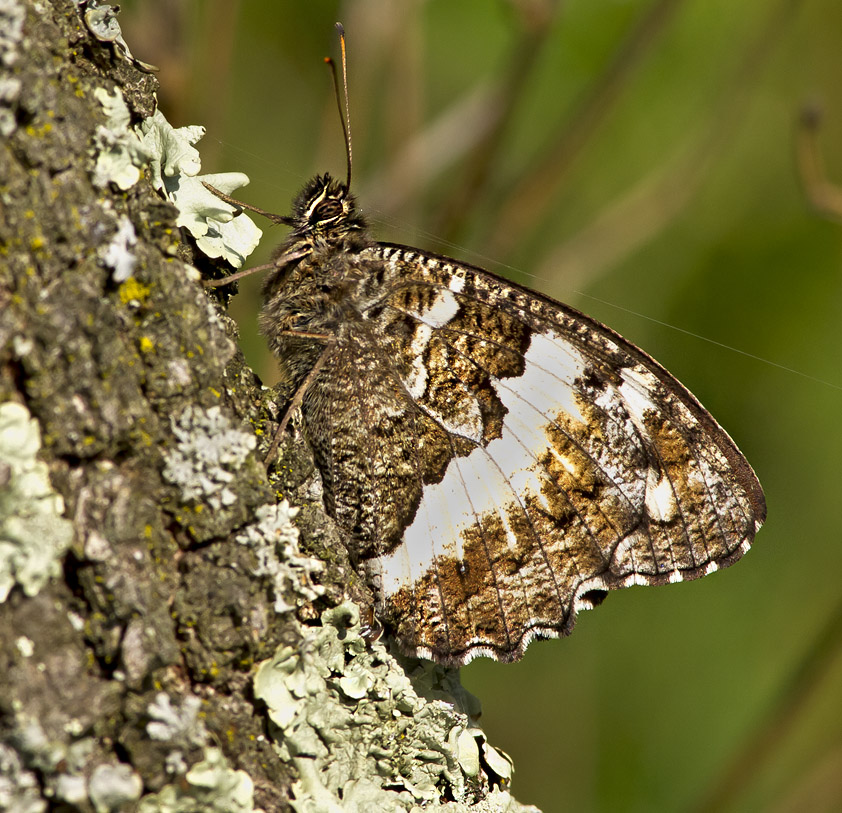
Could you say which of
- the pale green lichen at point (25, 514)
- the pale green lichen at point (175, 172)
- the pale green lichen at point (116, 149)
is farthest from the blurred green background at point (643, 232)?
the pale green lichen at point (25, 514)

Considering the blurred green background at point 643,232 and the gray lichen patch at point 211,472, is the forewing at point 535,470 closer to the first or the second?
the gray lichen patch at point 211,472

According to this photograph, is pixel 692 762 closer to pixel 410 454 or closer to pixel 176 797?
pixel 410 454

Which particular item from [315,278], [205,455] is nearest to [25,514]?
[205,455]

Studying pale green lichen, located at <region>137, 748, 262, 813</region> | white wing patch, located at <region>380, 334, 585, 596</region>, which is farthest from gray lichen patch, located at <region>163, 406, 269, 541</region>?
white wing patch, located at <region>380, 334, 585, 596</region>

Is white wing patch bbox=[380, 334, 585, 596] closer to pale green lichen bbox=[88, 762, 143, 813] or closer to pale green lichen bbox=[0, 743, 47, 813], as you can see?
pale green lichen bbox=[88, 762, 143, 813]

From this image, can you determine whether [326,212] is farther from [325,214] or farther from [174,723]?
[174,723]

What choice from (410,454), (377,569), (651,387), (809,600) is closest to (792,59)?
(809,600)
